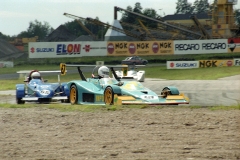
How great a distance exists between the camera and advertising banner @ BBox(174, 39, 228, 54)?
69.9 meters

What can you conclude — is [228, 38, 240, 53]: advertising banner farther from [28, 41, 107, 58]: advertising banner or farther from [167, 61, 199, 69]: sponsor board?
[28, 41, 107, 58]: advertising banner

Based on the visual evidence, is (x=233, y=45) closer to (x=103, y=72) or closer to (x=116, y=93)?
(x=103, y=72)

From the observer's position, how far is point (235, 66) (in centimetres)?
5903

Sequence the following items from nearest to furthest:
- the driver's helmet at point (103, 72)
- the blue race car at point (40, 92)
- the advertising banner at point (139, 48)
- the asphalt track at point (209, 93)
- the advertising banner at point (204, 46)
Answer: the asphalt track at point (209, 93) < the driver's helmet at point (103, 72) < the blue race car at point (40, 92) < the advertising banner at point (139, 48) < the advertising banner at point (204, 46)

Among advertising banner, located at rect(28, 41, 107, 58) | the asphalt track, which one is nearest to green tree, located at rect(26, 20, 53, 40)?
advertising banner, located at rect(28, 41, 107, 58)

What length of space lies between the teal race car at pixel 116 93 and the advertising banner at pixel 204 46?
1938 inches

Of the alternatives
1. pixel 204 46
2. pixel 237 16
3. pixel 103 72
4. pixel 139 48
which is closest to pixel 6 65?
pixel 139 48

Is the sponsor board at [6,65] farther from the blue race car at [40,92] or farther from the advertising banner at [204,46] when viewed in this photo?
the blue race car at [40,92]

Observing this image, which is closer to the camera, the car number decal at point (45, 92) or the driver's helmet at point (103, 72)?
the driver's helmet at point (103, 72)

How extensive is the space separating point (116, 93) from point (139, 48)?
168 feet

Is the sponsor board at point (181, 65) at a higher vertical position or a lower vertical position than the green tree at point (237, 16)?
lower

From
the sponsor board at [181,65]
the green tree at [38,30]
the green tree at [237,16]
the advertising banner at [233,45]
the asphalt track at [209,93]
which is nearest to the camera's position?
the asphalt track at [209,93]

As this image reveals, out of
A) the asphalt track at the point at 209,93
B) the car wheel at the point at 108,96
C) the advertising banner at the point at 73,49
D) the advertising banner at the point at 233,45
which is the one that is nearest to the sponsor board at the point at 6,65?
the advertising banner at the point at 73,49

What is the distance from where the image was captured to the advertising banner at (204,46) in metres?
69.9
